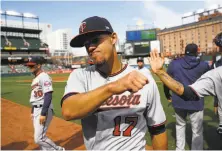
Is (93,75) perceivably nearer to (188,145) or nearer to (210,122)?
(188,145)

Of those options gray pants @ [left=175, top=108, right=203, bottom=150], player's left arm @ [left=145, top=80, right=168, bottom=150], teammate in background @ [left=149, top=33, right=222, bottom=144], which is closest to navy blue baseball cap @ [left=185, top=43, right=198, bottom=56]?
gray pants @ [left=175, top=108, right=203, bottom=150]

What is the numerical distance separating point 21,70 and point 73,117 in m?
50.2

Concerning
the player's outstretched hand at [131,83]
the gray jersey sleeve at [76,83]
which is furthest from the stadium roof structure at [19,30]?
the player's outstretched hand at [131,83]

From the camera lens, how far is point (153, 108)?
6.88ft

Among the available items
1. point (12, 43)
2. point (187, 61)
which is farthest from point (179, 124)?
point (12, 43)

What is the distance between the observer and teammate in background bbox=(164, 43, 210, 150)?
4.28 m

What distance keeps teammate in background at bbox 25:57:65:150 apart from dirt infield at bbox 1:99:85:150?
1180 millimetres

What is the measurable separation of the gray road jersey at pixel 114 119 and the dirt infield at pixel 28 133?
3.88 meters

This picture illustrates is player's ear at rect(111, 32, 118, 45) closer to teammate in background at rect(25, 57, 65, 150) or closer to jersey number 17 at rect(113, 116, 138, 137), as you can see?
jersey number 17 at rect(113, 116, 138, 137)

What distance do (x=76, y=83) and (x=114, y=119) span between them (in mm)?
456

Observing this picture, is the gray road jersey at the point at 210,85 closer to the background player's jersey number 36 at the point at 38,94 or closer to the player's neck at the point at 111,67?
the player's neck at the point at 111,67

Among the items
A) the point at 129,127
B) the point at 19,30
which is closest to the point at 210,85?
the point at 129,127

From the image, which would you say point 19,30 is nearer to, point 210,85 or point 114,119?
point 210,85

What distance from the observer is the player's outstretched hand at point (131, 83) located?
144 cm
